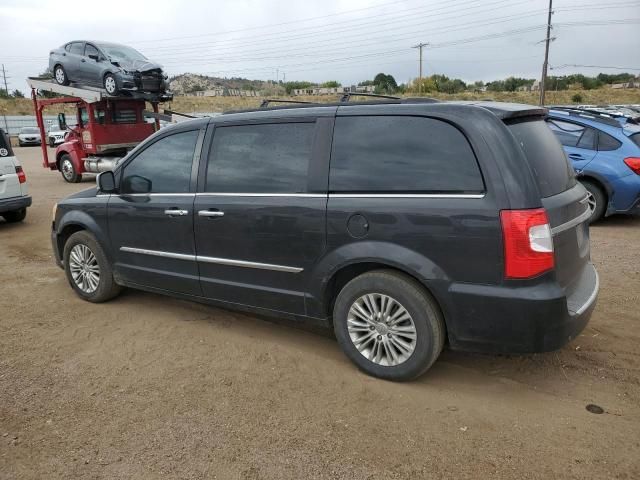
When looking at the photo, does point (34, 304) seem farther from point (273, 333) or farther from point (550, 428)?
point (550, 428)

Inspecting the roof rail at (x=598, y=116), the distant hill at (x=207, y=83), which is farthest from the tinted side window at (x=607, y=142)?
the distant hill at (x=207, y=83)

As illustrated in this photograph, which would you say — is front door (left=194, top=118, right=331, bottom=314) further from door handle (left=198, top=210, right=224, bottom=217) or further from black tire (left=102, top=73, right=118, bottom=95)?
black tire (left=102, top=73, right=118, bottom=95)

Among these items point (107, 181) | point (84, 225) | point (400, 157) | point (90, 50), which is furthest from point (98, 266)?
point (90, 50)

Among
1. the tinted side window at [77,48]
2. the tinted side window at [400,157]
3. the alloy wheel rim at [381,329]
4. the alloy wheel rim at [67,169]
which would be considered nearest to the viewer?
the tinted side window at [400,157]

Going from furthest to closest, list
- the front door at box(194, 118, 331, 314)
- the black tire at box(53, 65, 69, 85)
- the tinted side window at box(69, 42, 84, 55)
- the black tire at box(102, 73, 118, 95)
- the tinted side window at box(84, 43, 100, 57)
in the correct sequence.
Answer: the black tire at box(53, 65, 69, 85)
the tinted side window at box(69, 42, 84, 55)
the tinted side window at box(84, 43, 100, 57)
the black tire at box(102, 73, 118, 95)
the front door at box(194, 118, 331, 314)

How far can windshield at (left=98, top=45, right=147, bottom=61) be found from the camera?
15039 mm

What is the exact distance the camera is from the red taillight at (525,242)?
2.91 meters

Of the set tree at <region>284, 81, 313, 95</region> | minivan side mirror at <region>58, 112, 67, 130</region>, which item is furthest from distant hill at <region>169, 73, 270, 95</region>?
minivan side mirror at <region>58, 112, 67, 130</region>

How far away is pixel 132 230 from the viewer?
15.1ft

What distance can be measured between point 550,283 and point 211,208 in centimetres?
240

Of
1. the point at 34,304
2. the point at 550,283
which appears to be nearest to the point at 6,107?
the point at 34,304

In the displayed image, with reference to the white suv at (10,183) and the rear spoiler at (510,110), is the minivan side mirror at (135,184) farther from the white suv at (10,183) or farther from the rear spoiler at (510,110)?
the white suv at (10,183)

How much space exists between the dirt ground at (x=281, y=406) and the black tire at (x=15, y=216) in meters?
5.36

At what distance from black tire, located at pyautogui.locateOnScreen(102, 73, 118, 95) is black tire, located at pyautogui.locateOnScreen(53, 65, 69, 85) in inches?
70.8
